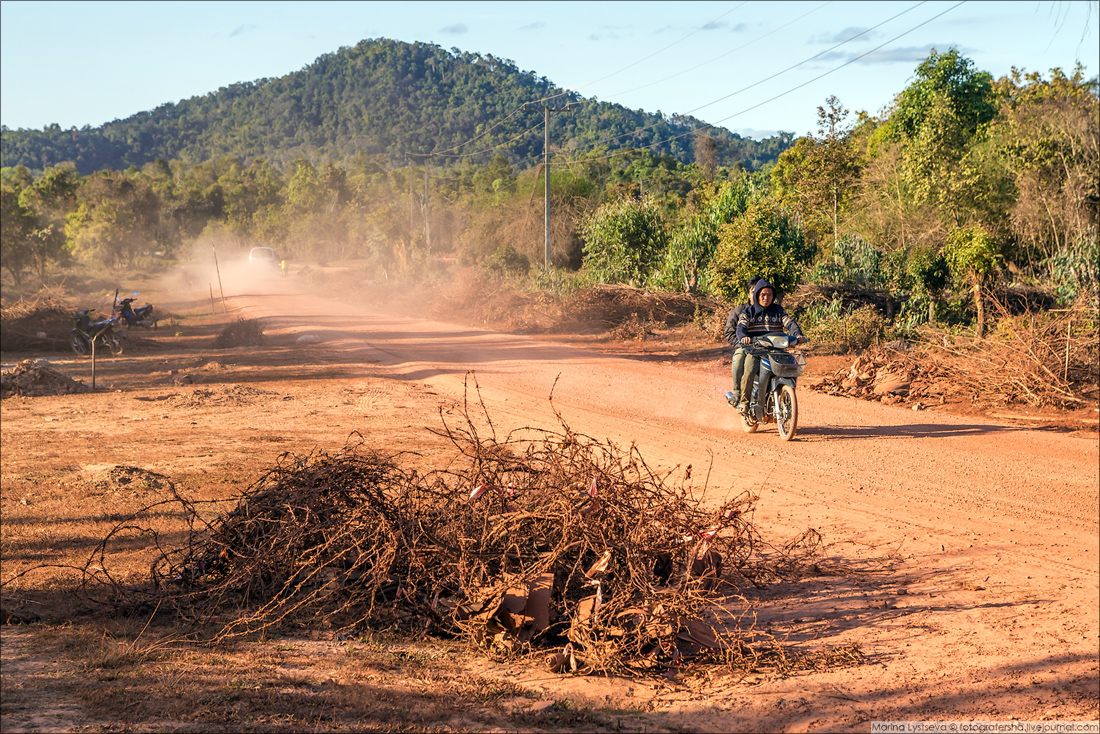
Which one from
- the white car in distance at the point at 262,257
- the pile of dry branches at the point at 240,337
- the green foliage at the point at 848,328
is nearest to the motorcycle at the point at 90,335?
the pile of dry branches at the point at 240,337

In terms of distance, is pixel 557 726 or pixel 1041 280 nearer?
pixel 557 726

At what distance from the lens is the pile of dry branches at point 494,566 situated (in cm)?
466

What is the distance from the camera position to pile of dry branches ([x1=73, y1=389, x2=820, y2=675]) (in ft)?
15.3

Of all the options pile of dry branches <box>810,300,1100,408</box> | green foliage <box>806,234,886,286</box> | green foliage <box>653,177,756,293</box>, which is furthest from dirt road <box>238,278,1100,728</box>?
green foliage <box>653,177,756,293</box>

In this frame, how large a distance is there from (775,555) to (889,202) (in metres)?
22.1

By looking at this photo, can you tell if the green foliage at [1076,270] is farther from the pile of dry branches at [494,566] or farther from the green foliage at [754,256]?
the pile of dry branches at [494,566]

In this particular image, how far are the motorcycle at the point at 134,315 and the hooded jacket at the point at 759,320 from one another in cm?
1710

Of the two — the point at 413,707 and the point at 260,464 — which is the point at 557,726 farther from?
the point at 260,464

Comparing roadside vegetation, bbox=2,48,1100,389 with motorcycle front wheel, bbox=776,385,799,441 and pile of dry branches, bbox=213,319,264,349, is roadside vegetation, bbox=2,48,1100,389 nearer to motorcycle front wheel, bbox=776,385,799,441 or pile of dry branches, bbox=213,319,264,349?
motorcycle front wheel, bbox=776,385,799,441

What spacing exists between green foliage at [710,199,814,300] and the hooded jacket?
7.85 m

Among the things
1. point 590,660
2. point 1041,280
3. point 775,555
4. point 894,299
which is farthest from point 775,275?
point 590,660

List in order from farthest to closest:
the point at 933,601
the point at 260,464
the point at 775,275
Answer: the point at 775,275 < the point at 260,464 < the point at 933,601

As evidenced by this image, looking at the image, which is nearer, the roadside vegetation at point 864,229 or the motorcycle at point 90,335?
the roadside vegetation at point 864,229

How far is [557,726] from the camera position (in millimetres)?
3883
